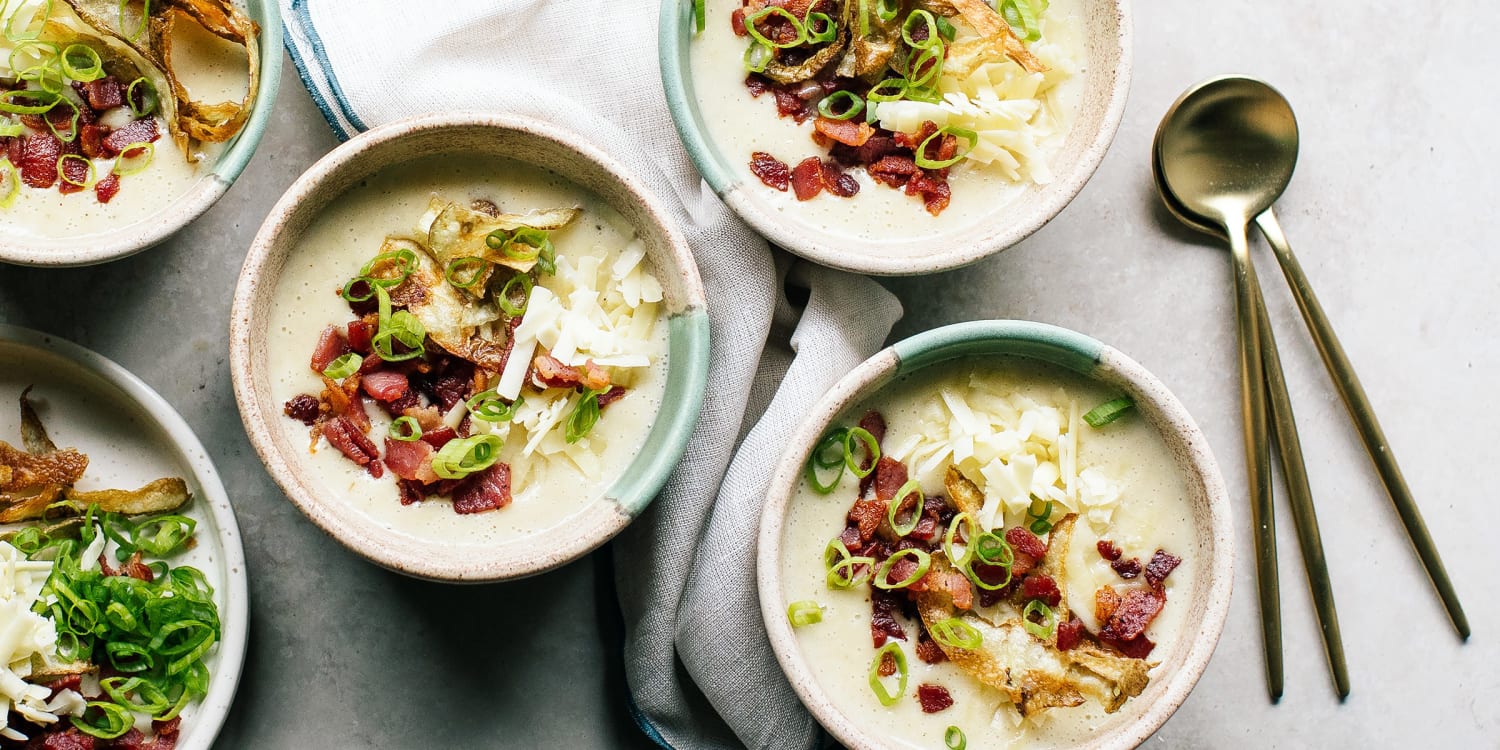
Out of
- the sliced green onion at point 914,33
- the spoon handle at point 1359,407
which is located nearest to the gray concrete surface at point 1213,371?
the spoon handle at point 1359,407

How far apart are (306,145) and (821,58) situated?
1017mm

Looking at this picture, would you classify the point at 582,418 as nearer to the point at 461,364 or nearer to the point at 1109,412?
the point at 461,364

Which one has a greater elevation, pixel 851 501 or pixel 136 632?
pixel 851 501

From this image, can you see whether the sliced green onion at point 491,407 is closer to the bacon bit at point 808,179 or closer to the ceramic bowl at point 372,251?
the ceramic bowl at point 372,251

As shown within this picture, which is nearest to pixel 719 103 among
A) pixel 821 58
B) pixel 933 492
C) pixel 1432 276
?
pixel 821 58

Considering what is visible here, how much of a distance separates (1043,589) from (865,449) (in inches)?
14.7

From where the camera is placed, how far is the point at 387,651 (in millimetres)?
2291

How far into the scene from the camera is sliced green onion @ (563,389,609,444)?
1904 mm

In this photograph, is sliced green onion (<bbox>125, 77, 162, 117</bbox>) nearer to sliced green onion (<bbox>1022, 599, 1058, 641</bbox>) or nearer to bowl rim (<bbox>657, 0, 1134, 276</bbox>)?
bowl rim (<bbox>657, 0, 1134, 276</bbox>)

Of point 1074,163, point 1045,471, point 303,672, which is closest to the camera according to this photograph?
point 1045,471

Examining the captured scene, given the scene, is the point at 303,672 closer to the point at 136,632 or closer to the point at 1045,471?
the point at 136,632

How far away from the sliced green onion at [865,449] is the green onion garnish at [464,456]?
0.58 metres

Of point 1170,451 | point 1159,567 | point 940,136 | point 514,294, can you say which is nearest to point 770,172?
point 940,136

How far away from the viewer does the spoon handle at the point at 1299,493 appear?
2293 mm
